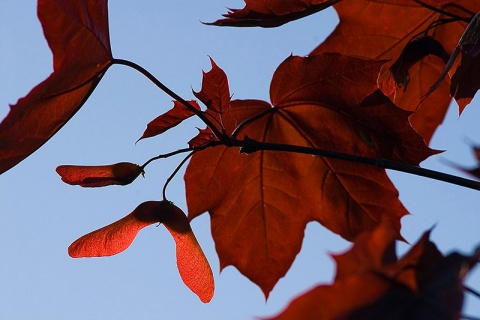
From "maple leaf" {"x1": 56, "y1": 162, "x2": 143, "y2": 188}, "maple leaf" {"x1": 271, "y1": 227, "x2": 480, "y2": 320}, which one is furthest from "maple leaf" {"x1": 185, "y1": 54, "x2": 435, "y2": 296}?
"maple leaf" {"x1": 271, "y1": 227, "x2": 480, "y2": 320}

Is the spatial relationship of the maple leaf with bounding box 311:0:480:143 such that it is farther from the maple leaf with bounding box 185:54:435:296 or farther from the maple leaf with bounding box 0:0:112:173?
the maple leaf with bounding box 0:0:112:173

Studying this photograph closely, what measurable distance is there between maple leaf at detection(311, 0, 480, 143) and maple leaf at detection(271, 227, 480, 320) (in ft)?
2.01

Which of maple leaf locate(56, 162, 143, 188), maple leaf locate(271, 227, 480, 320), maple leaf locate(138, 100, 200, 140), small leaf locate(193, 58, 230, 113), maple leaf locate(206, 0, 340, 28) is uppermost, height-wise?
maple leaf locate(206, 0, 340, 28)

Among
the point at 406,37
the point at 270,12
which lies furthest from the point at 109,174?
the point at 406,37

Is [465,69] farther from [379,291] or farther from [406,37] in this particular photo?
[379,291]

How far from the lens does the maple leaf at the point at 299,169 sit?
811 mm

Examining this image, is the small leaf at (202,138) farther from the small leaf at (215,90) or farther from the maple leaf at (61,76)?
the maple leaf at (61,76)

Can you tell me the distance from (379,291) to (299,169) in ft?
1.59

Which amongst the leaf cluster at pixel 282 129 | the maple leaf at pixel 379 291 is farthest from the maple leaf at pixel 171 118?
the maple leaf at pixel 379 291

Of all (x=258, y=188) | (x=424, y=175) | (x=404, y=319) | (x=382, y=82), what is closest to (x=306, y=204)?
(x=258, y=188)

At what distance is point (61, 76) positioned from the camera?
0.66 m

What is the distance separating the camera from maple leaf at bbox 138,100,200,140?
0.76 meters

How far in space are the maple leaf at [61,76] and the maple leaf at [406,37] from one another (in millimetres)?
400

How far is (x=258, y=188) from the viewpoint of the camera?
0.92m
